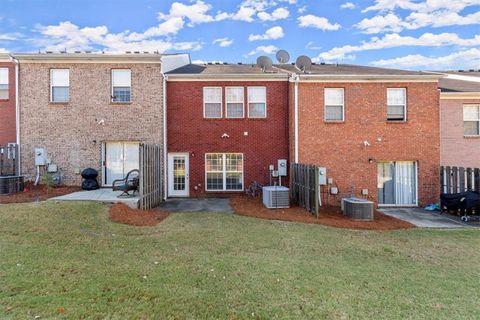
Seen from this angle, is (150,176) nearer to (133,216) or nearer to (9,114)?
(133,216)

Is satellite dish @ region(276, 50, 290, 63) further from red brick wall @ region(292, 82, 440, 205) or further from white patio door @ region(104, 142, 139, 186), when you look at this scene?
white patio door @ region(104, 142, 139, 186)

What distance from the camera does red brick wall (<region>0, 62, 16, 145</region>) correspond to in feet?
48.0

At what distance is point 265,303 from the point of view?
13.7 feet

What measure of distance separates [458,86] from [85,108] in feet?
66.6

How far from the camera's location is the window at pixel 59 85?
48.1 feet

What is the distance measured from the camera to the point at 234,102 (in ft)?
50.0

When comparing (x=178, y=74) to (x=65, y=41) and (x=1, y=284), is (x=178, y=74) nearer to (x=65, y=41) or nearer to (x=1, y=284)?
(x=65, y=41)

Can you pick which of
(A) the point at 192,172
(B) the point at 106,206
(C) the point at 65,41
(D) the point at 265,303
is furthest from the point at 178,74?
(D) the point at 265,303

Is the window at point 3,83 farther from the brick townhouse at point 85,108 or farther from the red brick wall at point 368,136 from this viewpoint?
the red brick wall at point 368,136

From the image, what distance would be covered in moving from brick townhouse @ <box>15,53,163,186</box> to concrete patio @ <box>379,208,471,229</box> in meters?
11.2

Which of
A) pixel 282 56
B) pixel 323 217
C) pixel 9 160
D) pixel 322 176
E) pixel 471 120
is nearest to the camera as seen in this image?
pixel 323 217

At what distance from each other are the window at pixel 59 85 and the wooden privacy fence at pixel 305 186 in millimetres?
11673

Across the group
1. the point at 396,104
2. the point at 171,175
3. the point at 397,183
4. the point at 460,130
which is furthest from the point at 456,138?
the point at 171,175

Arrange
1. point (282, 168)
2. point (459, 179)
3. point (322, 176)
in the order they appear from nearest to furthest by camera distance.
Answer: point (459, 179) < point (322, 176) < point (282, 168)
